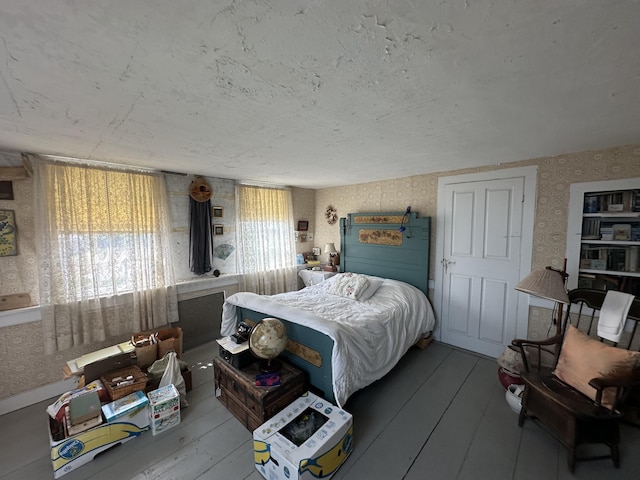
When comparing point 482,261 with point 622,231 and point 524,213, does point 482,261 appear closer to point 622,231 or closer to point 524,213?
point 524,213

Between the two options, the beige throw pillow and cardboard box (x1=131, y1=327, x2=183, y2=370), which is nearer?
the beige throw pillow

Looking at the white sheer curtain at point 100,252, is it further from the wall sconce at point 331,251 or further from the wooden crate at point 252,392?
the wall sconce at point 331,251

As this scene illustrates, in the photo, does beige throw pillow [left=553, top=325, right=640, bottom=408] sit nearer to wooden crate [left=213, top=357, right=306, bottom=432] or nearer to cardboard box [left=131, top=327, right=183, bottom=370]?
wooden crate [left=213, top=357, right=306, bottom=432]

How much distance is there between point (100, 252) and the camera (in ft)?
9.06

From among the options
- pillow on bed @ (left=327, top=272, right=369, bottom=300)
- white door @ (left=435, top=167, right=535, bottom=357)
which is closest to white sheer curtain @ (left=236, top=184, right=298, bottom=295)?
pillow on bed @ (left=327, top=272, right=369, bottom=300)

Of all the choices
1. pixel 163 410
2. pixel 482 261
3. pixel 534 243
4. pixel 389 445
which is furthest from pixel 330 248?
pixel 163 410

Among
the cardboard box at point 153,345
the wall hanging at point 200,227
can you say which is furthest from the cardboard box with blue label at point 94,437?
the wall hanging at point 200,227

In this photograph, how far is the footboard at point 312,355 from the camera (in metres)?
2.07

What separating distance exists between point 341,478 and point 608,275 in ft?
9.56

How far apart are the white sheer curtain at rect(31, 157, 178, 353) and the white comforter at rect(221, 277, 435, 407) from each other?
3.20ft

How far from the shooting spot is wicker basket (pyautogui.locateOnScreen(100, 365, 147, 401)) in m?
2.08

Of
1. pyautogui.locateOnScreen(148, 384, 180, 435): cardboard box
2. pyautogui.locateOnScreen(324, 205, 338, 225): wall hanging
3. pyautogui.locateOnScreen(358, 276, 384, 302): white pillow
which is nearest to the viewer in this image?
pyautogui.locateOnScreen(148, 384, 180, 435): cardboard box

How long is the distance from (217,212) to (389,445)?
3.34m

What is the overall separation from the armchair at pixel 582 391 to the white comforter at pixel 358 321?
40.9 inches
